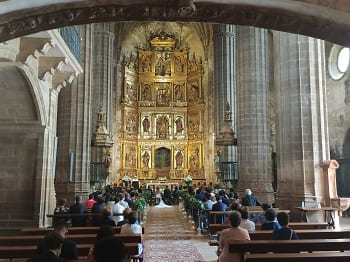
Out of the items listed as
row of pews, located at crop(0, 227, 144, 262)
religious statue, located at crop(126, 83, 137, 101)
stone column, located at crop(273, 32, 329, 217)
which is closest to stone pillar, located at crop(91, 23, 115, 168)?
religious statue, located at crop(126, 83, 137, 101)

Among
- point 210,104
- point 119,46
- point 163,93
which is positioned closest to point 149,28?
point 119,46

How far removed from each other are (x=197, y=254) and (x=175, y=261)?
1.00 m

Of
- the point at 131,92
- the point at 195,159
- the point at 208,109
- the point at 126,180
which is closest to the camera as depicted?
the point at 126,180

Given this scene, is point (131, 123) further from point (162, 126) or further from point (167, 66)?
point (167, 66)

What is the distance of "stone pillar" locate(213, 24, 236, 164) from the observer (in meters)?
26.2

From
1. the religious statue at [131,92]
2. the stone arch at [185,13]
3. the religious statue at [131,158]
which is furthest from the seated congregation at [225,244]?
the religious statue at [131,92]

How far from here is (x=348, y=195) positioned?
1961 cm

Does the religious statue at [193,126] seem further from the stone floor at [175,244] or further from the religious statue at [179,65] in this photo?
the stone floor at [175,244]

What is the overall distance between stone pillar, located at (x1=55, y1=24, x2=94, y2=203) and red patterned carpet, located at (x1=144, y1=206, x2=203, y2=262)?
3.24 metres

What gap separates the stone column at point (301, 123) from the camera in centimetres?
1141

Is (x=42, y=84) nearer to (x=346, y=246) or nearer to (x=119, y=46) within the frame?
(x=346, y=246)

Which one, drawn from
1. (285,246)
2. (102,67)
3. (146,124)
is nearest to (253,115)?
(285,246)

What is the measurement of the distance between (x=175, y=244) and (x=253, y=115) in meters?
7.70

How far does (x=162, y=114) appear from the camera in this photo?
33969 millimetres
